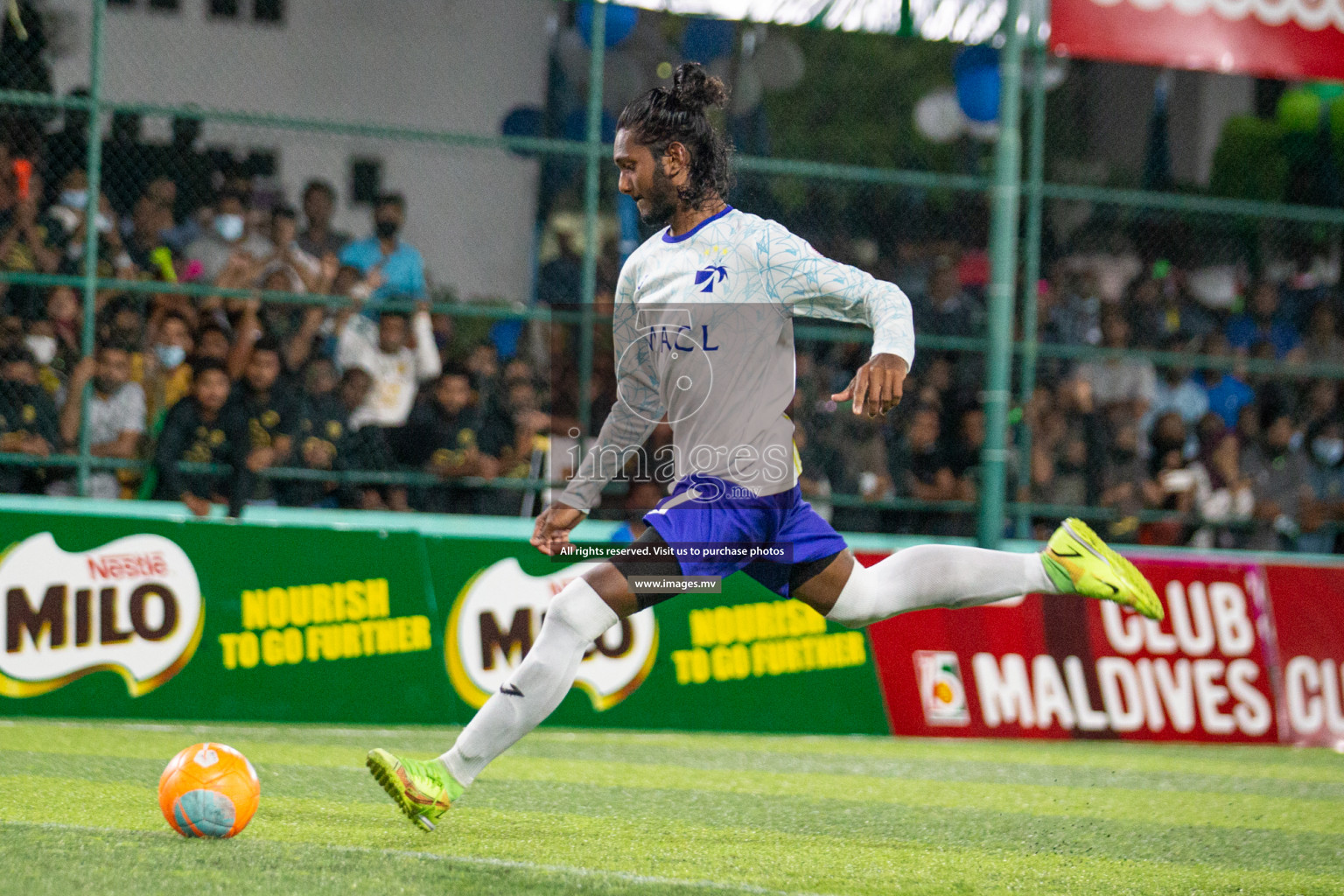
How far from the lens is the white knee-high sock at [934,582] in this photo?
196 inches

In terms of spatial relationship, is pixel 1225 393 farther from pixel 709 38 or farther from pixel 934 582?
pixel 934 582

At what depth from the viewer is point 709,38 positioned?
41.5 ft

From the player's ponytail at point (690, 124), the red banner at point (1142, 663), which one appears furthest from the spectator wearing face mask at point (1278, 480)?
the player's ponytail at point (690, 124)

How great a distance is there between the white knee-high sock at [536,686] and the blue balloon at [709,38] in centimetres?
865

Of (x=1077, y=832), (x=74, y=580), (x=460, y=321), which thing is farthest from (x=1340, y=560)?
(x=74, y=580)

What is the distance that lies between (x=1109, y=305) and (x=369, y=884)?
33.1 feet

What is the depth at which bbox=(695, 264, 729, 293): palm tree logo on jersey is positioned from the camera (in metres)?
4.75

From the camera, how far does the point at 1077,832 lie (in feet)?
18.9

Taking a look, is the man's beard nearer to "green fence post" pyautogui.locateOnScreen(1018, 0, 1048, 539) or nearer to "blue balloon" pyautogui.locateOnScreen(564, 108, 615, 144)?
"green fence post" pyautogui.locateOnScreen(1018, 0, 1048, 539)

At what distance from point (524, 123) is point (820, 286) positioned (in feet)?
27.7

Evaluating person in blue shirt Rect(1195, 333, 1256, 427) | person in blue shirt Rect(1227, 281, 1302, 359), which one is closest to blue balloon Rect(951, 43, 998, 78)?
person in blue shirt Rect(1195, 333, 1256, 427)

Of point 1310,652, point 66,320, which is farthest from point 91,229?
point 1310,652

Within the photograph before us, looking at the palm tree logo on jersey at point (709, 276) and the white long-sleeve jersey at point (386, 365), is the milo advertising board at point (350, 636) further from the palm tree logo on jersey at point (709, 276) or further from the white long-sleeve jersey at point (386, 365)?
the palm tree logo on jersey at point (709, 276)

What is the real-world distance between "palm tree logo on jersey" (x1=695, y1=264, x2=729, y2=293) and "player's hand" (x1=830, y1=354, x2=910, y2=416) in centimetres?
60
